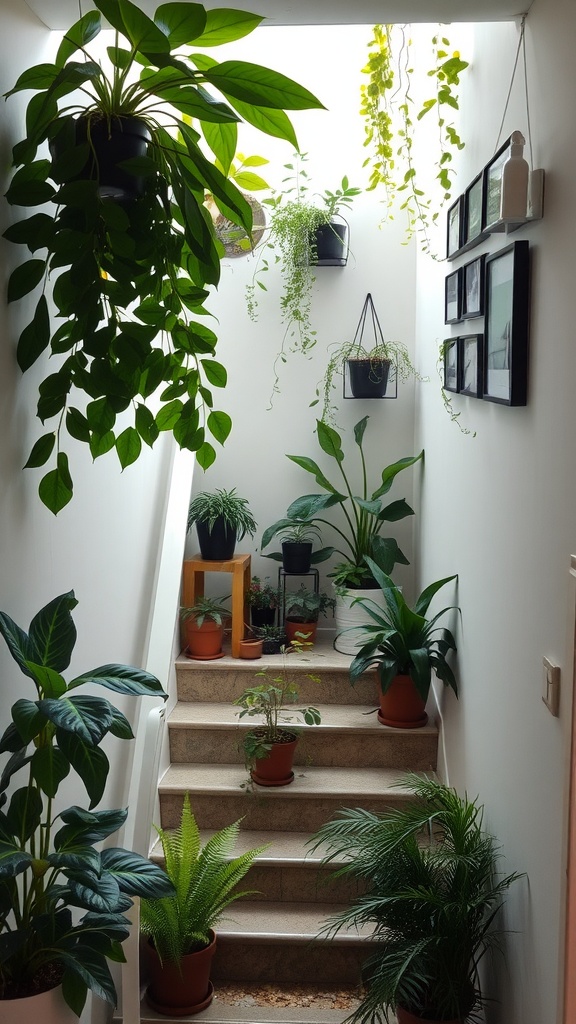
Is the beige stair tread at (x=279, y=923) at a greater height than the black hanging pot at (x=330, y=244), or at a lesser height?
lesser

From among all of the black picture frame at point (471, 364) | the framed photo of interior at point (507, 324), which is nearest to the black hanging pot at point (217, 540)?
the black picture frame at point (471, 364)

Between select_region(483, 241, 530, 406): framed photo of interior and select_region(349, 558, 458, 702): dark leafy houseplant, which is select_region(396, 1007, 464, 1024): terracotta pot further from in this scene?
select_region(483, 241, 530, 406): framed photo of interior

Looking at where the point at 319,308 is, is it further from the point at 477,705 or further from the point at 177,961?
the point at 177,961

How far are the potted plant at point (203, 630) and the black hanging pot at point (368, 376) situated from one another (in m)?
1.30

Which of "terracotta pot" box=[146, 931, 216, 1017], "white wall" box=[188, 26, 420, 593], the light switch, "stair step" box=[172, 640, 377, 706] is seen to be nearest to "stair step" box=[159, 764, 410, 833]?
"stair step" box=[172, 640, 377, 706]

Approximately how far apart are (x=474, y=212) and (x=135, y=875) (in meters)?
2.02

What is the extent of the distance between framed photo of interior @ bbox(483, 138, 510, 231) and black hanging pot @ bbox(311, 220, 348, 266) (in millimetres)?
2190

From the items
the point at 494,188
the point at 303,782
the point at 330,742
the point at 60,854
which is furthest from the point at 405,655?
the point at 60,854

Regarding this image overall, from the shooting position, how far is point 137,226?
1.88 metres

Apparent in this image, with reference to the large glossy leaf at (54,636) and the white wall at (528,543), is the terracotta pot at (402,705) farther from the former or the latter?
the large glossy leaf at (54,636)

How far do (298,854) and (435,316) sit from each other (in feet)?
7.36

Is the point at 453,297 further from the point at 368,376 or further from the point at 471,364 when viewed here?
the point at 368,376

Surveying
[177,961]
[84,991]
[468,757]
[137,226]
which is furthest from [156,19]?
[177,961]

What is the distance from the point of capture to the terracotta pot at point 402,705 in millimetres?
3783
